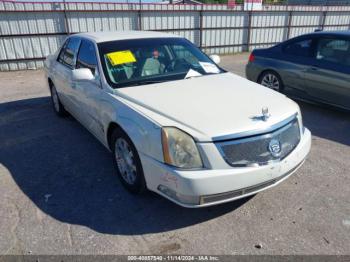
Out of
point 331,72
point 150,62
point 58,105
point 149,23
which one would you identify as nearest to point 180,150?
point 150,62

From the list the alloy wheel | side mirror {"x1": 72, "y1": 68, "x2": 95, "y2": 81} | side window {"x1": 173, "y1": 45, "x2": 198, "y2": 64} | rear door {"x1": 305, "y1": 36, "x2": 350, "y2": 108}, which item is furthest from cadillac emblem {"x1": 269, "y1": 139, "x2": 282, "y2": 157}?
rear door {"x1": 305, "y1": 36, "x2": 350, "y2": 108}

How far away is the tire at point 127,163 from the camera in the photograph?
3.00 meters

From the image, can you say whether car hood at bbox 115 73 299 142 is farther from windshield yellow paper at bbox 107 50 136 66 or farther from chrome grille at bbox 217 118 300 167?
windshield yellow paper at bbox 107 50 136 66

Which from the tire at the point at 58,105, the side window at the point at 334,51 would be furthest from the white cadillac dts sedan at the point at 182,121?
the side window at the point at 334,51

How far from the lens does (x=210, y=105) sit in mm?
3012

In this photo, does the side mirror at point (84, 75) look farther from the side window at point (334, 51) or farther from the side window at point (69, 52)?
the side window at point (334, 51)

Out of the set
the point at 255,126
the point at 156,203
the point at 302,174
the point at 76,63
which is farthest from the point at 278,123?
the point at 76,63

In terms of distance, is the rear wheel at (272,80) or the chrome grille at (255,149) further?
the rear wheel at (272,80)

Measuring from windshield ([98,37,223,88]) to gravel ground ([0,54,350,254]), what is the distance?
1186 millimetres

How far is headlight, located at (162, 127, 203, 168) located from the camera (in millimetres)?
2549

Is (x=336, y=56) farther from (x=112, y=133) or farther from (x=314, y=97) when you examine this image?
(x=112, y=133)

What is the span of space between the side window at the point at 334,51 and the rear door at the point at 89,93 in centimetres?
406

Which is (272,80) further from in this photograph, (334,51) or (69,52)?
(69,52)

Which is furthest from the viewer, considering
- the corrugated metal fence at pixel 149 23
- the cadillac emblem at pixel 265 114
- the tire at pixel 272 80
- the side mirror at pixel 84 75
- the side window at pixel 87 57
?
the corrugated metal fence at pixel 149 23
